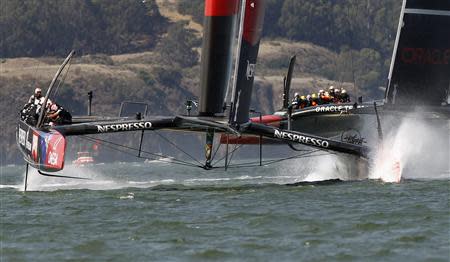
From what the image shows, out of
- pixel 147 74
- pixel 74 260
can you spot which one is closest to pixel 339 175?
pixel 74 260

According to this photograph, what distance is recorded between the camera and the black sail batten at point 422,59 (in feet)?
73.0

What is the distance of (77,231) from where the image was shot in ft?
44.6

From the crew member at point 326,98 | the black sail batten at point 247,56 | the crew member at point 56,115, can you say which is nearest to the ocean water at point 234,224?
the crew member at point 56,115

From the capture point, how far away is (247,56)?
18031mm

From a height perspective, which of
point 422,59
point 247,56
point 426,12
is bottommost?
point 422,59

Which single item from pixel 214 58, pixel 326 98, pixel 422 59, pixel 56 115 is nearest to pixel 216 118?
pixel 214 58

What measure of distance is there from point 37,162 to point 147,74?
7184cm

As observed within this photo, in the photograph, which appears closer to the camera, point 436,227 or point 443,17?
point 436,227

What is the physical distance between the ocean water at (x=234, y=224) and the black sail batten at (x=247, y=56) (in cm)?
129

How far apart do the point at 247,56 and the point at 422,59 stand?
5.43 m

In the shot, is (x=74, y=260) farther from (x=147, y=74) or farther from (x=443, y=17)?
(x=147, y=74)

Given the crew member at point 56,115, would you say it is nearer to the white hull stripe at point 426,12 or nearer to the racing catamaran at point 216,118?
the racing catamaran at point 216,118

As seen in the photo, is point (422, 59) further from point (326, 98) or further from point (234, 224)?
point (234, 224)

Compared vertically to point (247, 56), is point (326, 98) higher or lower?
lower
